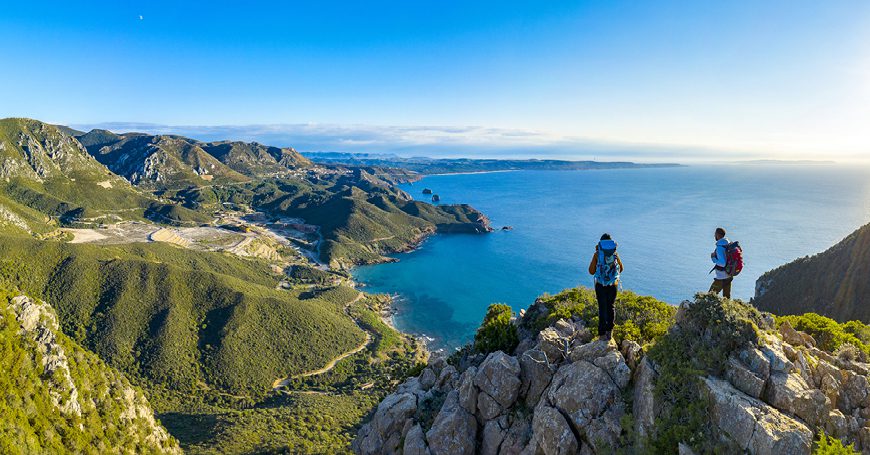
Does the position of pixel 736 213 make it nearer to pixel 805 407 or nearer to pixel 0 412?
pixel 805 407

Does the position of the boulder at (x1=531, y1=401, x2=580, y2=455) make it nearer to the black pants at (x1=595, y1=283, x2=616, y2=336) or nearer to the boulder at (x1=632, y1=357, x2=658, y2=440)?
the boulder at (x1=632, y1=357, x2=658, y2=440)

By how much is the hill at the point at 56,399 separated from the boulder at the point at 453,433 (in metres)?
26.8

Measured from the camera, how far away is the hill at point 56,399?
27.2 metres

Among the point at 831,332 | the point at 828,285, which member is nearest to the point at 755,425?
the point at 831,332

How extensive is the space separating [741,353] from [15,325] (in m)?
47.7

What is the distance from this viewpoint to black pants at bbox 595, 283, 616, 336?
1430 centimetres

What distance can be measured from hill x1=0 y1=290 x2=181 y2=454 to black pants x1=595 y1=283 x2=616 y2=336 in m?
34.2

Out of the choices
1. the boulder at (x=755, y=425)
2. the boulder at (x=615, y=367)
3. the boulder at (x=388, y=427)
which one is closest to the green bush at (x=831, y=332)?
the boulder at (x=755, y=425)

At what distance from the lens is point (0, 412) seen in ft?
85.6

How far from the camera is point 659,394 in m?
11.9

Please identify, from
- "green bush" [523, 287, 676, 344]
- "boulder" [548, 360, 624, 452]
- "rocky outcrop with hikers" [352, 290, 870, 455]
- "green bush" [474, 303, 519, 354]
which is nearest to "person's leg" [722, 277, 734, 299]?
"rocky outcrop with hikers" [352, 290, 870, 455]

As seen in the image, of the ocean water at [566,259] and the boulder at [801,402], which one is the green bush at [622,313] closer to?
the boulder at [801,402]

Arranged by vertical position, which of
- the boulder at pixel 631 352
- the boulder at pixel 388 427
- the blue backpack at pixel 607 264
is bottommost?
the boulder at pixel 388 427

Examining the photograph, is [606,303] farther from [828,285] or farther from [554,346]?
[828,285]
